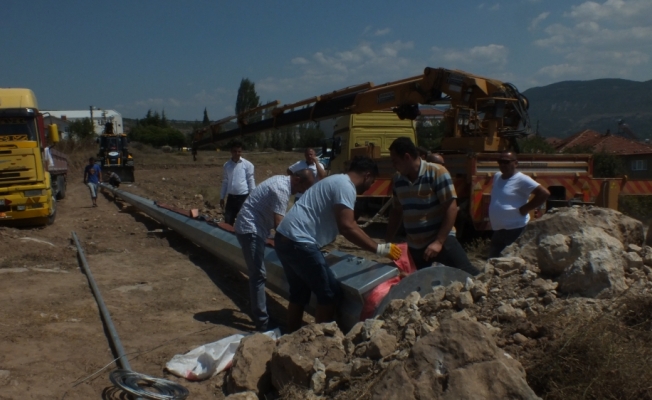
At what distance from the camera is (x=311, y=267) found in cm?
500

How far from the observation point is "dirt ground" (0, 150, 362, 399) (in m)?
4.97

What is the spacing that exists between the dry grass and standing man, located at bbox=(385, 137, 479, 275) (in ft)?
5.54

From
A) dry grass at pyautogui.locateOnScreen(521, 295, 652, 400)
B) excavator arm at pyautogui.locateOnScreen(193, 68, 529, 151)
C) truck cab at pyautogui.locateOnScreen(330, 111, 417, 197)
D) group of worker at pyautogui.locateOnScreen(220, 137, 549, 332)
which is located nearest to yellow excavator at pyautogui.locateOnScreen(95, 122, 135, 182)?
truck cab at pyautogui.locateOnScreen(330, 111, 417, 197)

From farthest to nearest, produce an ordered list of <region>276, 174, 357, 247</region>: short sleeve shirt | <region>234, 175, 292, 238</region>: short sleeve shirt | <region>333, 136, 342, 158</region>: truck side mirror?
<region>333, 136, 342, 158</region>: truck side mirror
<region>234, 175, 292, 238</region>: short sleeve shirt
<region>276, 174, 357, 247</region>: short sleeve shirt

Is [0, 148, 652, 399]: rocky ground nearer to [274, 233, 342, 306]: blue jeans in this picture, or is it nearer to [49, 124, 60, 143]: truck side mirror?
[274, 233, 342, 306]: blue jeans

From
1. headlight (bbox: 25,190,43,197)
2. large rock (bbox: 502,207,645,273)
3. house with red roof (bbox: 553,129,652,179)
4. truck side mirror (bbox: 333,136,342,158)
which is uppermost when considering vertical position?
truck side mirror (bbox: 333,136,342,158)

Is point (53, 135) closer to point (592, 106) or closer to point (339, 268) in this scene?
point (339, 268)

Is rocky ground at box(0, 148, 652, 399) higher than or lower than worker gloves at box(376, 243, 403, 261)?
lower

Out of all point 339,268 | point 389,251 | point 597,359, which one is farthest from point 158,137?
point 597,359

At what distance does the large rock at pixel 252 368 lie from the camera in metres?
4.36

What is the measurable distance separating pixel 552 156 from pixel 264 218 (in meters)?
6.33

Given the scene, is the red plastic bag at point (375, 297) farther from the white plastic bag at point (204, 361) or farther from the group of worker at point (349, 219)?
the white plastic bag at point (204, 361)

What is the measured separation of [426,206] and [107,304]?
12.1ft

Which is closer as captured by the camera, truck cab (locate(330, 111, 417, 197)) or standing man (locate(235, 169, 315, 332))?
standing man (locate(235, 169, 315, 332))
